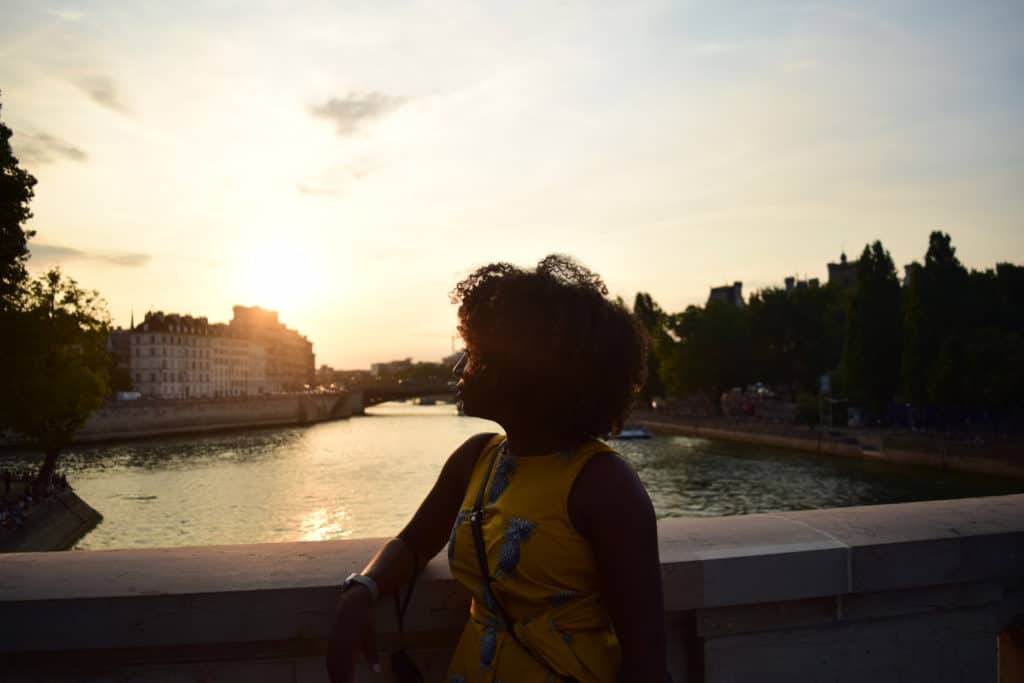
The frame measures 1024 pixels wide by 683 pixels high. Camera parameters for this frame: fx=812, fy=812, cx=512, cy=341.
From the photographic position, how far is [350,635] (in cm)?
172

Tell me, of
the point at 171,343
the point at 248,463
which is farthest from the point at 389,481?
the point at 171,343

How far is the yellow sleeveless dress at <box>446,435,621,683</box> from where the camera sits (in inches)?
63.7

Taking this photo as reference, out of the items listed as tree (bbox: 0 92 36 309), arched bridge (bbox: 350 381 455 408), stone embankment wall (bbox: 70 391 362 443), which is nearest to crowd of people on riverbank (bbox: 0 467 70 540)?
tree (bbox: 0 92 36 309)

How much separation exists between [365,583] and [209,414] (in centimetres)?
6624

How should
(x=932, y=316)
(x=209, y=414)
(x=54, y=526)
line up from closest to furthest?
(x=54, y=526) → (x=932, y=316) → (x=209, y=414)

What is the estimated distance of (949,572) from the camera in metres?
2.31

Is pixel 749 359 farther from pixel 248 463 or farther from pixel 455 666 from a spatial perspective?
pixel 455 666

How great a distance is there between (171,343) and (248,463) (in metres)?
63.4

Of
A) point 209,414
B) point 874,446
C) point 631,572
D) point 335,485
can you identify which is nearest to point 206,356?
point 209,414

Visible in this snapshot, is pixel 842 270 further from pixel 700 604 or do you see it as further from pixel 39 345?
pixel 700 604

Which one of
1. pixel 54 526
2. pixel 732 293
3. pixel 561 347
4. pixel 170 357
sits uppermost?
pixel 732 293

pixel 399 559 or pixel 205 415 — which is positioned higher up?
pixel 399 559

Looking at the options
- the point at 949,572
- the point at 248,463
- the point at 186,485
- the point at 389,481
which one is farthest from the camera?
the point at 248,463

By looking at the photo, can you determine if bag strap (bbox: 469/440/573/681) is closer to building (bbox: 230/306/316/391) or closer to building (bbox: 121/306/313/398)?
building (bbox: 121/306/313/398)
